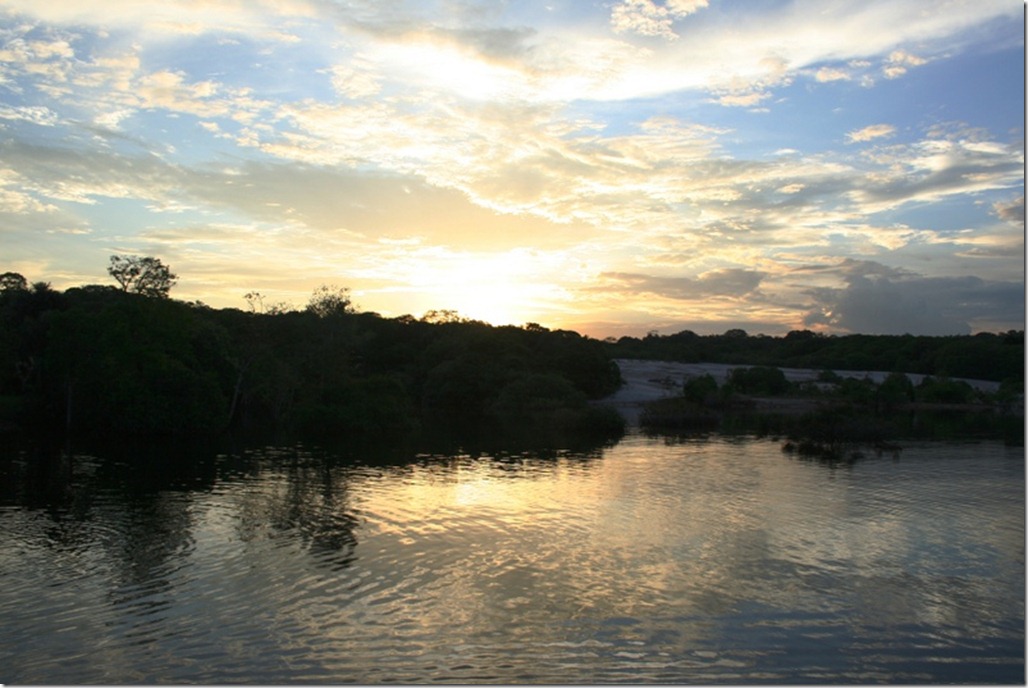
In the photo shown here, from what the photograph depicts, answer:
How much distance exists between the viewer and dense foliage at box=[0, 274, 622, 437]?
176 ft

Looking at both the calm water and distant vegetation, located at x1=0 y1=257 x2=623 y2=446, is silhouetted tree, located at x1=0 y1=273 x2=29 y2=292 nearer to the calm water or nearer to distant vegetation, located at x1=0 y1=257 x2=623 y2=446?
distant vegetation, located at x1=0 y1=257 x2=623 y2=446

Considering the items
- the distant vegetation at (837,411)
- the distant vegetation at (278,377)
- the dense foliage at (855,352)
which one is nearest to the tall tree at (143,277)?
the distant vegetation at (278,377)

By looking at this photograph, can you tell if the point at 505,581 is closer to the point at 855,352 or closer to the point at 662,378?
the point at 662,378

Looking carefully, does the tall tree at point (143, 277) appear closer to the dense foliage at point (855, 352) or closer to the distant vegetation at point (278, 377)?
the distant vegetation at point (278, 377)

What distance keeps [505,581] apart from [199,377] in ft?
137

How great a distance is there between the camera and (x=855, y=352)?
436ft

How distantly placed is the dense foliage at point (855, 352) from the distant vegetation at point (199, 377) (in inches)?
2507

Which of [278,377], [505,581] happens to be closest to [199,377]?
[278,377]

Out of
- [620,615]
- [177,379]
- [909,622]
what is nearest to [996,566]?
[909,622]

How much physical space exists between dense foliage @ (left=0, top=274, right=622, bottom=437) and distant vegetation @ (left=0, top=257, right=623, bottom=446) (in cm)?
10

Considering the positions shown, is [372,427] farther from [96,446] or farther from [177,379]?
[96,446]

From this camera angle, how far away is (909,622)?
55.5 feet

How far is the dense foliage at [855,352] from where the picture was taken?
111250mm

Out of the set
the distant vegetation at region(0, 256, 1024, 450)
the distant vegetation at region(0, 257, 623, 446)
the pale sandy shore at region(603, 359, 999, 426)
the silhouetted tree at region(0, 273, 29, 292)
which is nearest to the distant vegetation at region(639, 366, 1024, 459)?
the distant vegetation at region(0, 256, 1024, 450)
